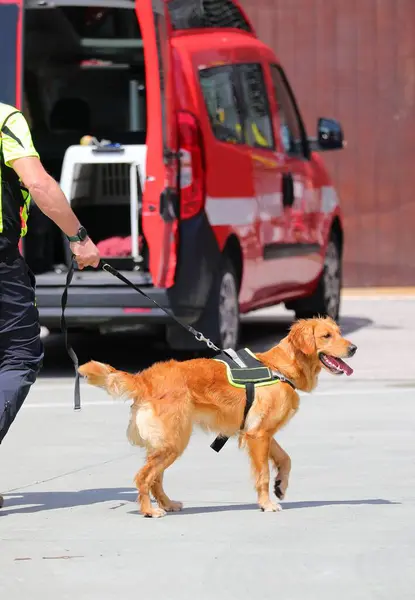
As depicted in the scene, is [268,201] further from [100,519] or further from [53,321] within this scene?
[100,519]

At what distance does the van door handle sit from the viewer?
13.1m

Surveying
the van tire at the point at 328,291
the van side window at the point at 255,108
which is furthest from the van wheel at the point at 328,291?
the van side window at the point at 255,108

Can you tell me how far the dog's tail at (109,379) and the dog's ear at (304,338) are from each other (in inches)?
30.5

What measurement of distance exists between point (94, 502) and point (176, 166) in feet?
13.8

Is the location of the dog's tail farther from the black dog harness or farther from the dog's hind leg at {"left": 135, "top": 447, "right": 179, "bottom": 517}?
the black dog harness

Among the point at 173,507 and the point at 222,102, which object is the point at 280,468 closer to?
the point at 173,507

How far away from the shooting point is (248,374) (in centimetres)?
707

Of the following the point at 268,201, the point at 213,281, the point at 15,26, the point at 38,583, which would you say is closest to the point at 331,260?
the point at 268,201

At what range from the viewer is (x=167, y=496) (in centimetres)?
717

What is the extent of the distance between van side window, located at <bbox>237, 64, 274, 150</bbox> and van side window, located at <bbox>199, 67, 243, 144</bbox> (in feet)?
0.68

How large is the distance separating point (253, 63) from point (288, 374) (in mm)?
5981

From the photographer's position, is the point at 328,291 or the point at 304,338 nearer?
the point at 304,338

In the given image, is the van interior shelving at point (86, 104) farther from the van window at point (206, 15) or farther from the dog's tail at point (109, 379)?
the dog's tail at point (109, 379)

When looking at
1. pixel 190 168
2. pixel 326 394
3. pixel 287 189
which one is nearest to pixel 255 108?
pixel 287 189
